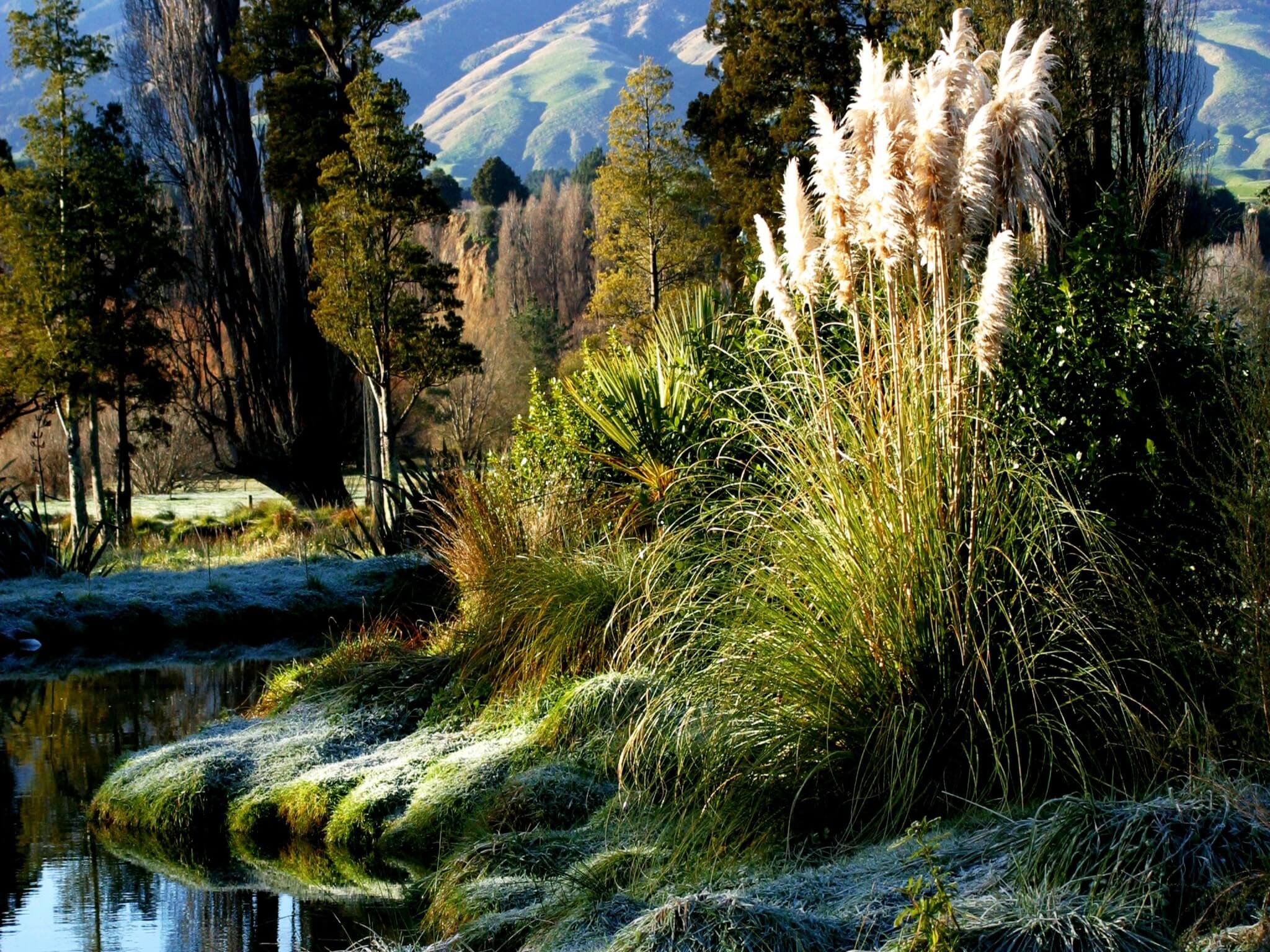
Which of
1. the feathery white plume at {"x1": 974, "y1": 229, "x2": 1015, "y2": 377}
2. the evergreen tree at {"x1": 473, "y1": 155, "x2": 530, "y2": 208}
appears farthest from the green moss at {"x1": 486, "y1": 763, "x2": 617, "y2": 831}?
the evergreen tree at {"x1": 473, "y1": 155, "x2": 530, "y2": 208}

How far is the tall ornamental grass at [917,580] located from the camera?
4.50 meters

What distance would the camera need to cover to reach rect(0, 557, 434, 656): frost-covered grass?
44.0ft

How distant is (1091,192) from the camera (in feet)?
38.7

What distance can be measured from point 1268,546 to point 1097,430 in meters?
1.65

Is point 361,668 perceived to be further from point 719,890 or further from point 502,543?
point 719,890

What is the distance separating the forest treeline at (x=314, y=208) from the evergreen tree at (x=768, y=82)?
0.06 meters

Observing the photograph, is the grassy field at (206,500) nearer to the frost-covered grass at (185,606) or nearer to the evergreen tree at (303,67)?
the evergreen tree at (303,67)

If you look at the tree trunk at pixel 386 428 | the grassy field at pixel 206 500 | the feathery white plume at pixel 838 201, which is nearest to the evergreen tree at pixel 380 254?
the tree trunk at pixel 386 428

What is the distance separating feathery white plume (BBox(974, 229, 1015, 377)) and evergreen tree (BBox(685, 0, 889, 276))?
20.9 meters

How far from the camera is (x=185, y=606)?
14258 mm

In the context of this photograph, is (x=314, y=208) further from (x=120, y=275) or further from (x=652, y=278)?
(x=652, y=278)

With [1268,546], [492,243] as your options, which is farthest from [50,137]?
[492,243]

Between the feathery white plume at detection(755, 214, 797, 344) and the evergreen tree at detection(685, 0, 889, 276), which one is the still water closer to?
the feathery white plume at detection(755, 214, 797, 344)

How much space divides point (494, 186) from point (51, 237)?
51422 mm
